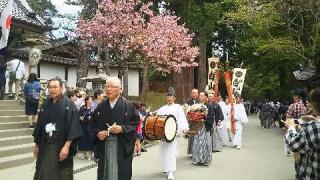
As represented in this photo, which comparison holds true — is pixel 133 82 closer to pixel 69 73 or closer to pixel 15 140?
pixel 69 73

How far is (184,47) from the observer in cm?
2862

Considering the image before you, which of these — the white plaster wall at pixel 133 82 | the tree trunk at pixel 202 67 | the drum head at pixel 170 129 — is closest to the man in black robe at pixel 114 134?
the drum head at pixel 170 129

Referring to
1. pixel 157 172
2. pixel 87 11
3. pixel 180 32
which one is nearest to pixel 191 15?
pixel 180 32

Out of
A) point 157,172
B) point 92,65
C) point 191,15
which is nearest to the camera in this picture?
point 157,172

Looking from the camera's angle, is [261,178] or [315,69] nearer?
[261,178]

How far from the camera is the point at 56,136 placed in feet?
20.8

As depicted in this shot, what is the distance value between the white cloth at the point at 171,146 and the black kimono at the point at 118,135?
3.35m

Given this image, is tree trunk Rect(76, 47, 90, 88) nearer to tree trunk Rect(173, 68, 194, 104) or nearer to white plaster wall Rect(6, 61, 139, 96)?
white plaster wall Rect(6, 61, 139, 96)

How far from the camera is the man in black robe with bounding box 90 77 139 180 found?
656 cm

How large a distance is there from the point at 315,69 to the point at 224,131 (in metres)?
4.32

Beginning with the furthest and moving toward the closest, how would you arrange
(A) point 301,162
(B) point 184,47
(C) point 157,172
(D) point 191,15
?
(B) point 184,47 → (D) point 191,15 → (C) point 157,172 → (A) point 301,162

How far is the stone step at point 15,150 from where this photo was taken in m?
11.1

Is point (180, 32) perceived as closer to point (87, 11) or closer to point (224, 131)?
point (87, 11)

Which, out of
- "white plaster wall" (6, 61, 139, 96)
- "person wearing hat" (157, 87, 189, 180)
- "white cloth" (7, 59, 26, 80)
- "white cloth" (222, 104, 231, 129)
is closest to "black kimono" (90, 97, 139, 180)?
"person wearing hat" (157, 87, 189, 180)
